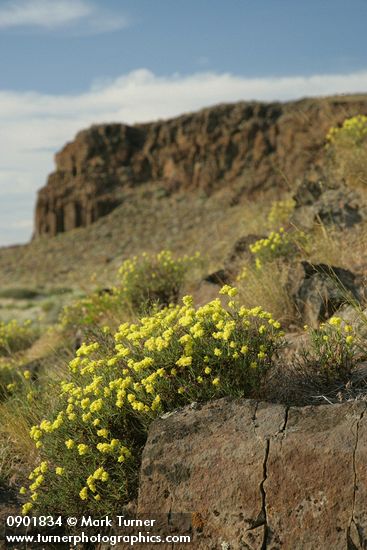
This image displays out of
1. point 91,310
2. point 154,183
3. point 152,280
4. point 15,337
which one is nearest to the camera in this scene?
point 152,280

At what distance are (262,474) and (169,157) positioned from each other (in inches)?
1218

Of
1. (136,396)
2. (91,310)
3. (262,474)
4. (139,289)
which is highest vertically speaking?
(136,396)

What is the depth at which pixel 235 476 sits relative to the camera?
350cm

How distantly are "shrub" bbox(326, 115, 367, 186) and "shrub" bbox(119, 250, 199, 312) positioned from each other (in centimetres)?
316

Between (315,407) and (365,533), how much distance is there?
0.74 meters

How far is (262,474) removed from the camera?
3.45 meters

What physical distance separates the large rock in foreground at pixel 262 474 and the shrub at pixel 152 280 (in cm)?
493

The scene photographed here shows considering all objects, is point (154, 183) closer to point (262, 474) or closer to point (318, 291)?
point (318, 291)

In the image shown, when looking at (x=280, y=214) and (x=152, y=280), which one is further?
(x=280, y=214)

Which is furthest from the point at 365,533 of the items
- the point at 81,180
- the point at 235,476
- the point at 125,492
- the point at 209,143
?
the point at 81,180

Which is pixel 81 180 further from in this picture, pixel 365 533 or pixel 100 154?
pixel 365 533

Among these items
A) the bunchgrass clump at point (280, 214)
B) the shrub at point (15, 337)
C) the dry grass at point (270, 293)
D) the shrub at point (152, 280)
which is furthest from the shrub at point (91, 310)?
the bunchgrass clump at point (280, 214)

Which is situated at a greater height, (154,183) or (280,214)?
(280,214)

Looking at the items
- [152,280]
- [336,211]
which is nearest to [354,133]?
[336,211]
